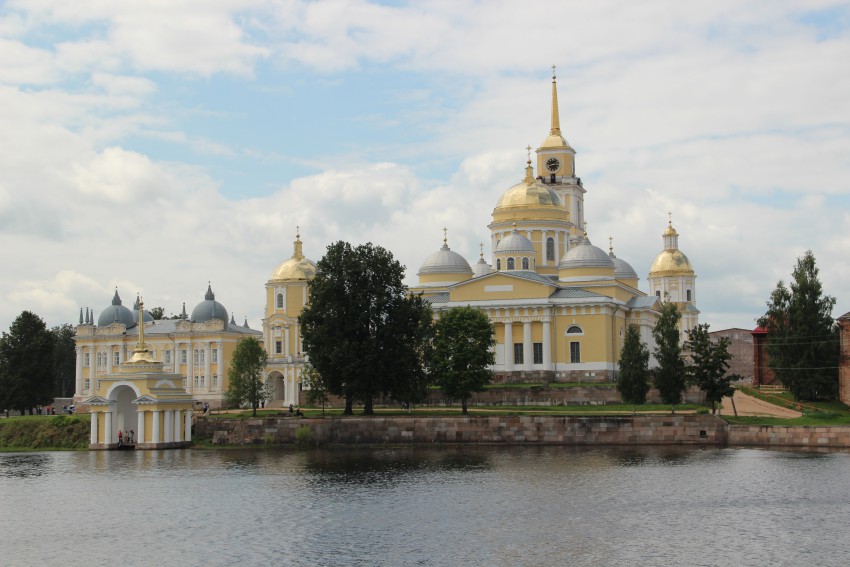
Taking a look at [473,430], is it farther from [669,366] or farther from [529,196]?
[529,196]

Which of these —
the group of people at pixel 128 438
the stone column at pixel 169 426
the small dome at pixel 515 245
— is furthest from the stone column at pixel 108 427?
the small dome at pixel 515 245

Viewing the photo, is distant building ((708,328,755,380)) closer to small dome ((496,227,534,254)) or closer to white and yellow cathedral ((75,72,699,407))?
white and yellow cathedral ((75,72,699,407))

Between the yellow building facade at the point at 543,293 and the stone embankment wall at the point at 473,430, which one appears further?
the yellow building facade at the point at 543,293

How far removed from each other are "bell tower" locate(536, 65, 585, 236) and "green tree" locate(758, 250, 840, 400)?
34.3 meters

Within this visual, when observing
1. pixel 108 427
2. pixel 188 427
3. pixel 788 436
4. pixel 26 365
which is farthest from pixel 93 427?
pixel 788 436

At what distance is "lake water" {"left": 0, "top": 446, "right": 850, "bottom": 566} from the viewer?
31453mm

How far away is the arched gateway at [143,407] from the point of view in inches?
2464

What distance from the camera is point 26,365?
87625 mm

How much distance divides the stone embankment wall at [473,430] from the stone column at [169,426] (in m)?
2.19

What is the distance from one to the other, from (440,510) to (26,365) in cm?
5822

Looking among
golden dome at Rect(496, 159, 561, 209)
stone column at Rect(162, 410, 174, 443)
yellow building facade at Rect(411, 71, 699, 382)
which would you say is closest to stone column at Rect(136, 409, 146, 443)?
stone column at Rect(162, 410, 174, 443)

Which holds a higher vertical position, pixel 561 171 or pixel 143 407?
pixel 561 171

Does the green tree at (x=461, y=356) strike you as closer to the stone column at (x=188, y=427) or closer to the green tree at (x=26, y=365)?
the stone column at (x=188, y=427)

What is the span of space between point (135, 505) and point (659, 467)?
21858mm
